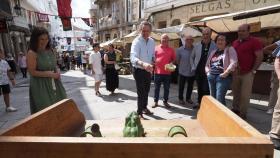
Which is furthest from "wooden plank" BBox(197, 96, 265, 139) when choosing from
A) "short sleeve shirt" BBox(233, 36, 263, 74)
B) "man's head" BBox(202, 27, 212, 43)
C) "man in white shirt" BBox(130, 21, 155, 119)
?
"man's head" BBox(202, 27, 212, 43)

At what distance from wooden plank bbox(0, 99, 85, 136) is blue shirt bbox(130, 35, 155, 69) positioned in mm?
1858

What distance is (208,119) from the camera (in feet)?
8.94

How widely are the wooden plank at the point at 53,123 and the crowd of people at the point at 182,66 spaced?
2.40 feet

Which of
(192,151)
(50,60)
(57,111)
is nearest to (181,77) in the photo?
(50,60)

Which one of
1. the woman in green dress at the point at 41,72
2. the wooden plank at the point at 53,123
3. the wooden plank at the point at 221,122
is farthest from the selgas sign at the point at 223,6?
the wooden plank at the point at 53,123

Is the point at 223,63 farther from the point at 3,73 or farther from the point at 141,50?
the point at 3,73

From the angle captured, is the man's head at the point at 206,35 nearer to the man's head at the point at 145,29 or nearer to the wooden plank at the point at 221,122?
the man's head at the point at 145,29

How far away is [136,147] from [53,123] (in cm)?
126

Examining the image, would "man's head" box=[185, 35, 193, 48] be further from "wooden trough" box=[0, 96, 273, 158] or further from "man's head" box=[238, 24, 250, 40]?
"wooden trough" box=[0, 96, 273, 158]

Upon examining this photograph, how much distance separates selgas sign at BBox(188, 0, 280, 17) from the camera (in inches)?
371

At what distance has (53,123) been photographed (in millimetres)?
2463

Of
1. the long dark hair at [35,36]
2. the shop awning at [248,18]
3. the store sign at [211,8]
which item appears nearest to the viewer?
the long dark hair at [35,36]

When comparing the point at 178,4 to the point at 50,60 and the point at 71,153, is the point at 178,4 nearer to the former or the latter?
the point at 50,60

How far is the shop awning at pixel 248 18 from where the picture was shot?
6.07 m
